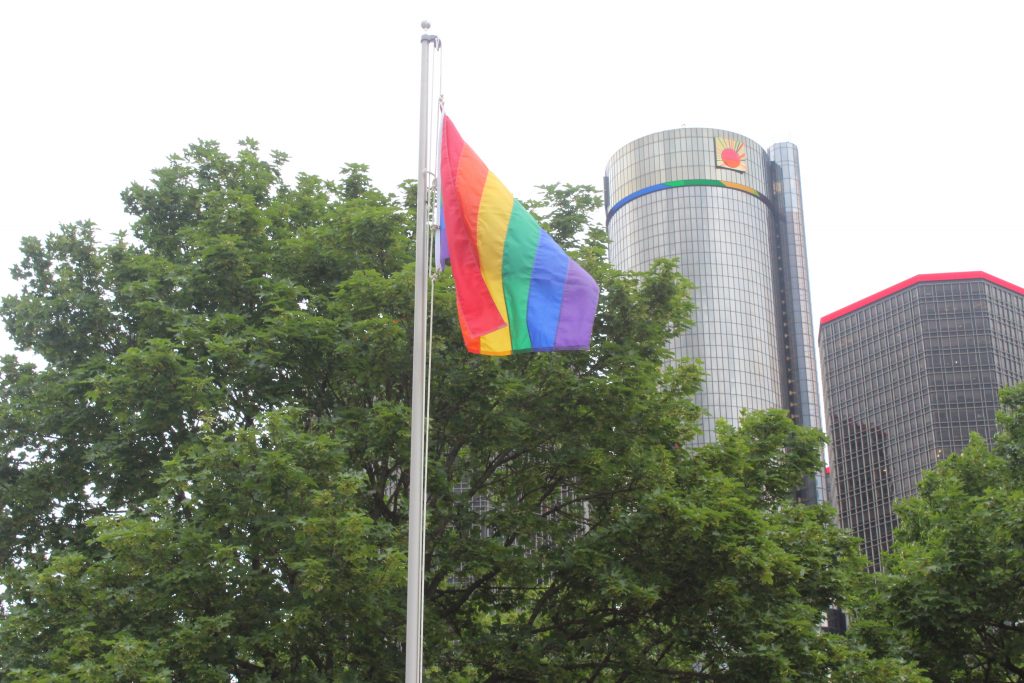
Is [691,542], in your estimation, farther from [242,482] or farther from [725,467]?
[242,482]

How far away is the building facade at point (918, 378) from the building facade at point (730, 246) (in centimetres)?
1594

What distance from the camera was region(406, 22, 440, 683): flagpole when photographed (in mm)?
10289

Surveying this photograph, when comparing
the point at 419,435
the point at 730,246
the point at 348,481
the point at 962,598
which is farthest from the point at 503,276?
the point at 730,246

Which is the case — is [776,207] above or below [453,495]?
above

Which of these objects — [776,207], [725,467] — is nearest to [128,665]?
A: [725,467]

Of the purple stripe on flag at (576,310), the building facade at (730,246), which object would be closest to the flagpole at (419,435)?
the purple stripe on flag at (576,310)

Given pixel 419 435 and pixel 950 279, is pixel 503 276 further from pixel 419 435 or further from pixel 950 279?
pixel 950 279

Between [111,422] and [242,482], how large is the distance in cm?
519

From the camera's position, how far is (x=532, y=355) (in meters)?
17.9

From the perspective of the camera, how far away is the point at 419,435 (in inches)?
432

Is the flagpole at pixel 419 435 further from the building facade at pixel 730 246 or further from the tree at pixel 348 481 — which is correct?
the building facade at pixel 730 246

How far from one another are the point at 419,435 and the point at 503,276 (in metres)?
2.01

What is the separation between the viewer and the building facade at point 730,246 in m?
164

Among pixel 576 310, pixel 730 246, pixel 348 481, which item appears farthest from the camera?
pixel 730 246
